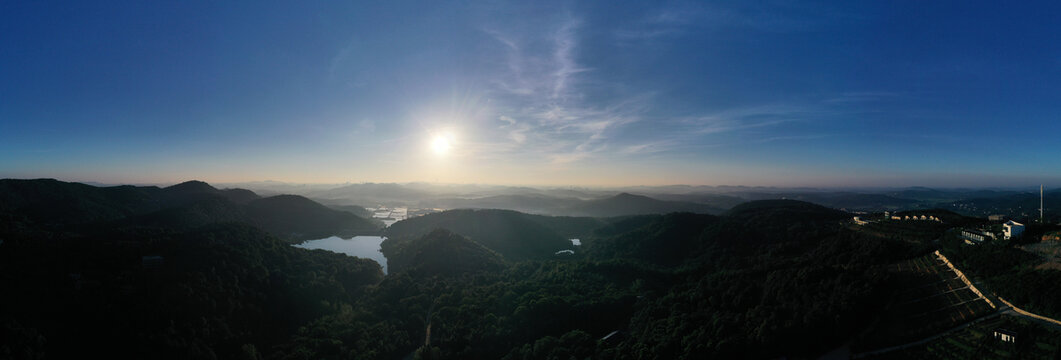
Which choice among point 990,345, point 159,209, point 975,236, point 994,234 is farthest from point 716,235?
point 159,209

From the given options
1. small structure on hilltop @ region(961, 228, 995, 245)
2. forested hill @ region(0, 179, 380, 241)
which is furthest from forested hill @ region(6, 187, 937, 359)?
forested hill @ region(0, 179, 380, 241)

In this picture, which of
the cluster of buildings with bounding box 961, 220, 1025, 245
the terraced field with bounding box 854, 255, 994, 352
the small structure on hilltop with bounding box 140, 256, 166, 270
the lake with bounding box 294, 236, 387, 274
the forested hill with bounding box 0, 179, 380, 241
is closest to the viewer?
the terraced field with bounding box 854, 255, 994, 352

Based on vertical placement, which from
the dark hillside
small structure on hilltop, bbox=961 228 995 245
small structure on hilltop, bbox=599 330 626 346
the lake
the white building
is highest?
the white building

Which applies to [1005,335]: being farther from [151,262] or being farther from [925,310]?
[151,262]

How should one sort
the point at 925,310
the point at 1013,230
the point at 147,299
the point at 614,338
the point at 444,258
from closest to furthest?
the point at 925,310
the point at 1013,230
the point at 147,299
the point at 614,338
the point at 444,258

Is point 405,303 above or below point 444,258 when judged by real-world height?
below

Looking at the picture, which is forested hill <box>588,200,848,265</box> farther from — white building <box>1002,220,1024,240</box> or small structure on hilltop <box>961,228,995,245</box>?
white building <box>1002,220,1024,240</box>
